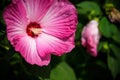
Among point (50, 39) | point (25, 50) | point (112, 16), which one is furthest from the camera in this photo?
point (112, 16)

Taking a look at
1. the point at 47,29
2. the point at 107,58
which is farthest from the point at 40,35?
the point at 107,58

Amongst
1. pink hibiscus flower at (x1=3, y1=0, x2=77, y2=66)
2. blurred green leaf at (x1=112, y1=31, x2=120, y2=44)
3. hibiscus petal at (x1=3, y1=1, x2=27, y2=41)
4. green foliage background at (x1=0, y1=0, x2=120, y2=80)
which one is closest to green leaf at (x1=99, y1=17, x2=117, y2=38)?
green foliage background at (x1=0, y1=0, x2=120, y2=80)

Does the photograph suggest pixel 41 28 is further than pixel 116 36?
No

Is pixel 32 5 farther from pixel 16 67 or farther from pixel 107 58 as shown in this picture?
pixel 107 58

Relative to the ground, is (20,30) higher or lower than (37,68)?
higher

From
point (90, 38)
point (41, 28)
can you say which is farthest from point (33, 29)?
point (90, 38)

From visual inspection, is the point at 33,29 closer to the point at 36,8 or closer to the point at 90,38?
the point at 36,8
